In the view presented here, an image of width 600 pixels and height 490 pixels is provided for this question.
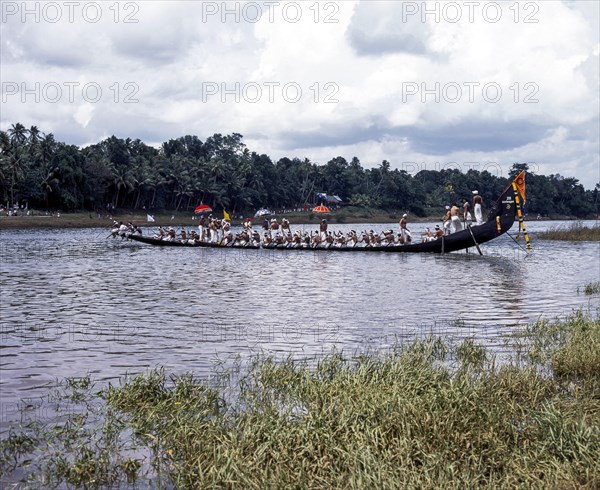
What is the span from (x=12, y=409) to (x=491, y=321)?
36.4 ft

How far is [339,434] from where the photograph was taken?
21.6 ft

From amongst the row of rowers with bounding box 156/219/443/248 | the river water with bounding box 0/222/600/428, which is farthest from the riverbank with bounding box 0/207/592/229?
the river water with bounding box 0/222/600/428

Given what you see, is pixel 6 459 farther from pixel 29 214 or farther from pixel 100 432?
pixel 29 214

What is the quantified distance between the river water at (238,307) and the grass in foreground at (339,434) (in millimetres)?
1713

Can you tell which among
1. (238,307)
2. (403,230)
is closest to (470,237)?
(403,230)

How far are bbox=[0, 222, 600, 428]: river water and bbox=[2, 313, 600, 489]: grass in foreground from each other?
171 centimetres

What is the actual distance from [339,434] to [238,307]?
12.6m

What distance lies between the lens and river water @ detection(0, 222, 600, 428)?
12.2 meters

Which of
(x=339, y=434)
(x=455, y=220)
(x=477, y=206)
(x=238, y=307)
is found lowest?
(x=238, y=307)

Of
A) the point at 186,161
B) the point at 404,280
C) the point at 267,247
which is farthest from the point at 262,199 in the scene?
the point at 404,280

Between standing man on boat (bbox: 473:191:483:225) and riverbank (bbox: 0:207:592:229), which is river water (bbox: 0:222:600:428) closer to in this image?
standing man on boat (bbox: 473:191:483:225)

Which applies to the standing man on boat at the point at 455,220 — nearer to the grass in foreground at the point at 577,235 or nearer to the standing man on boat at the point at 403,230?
the standing man on boat at the point at 403,230

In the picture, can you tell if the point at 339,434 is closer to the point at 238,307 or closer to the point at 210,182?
the point at 238,307

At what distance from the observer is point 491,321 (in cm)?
1602
